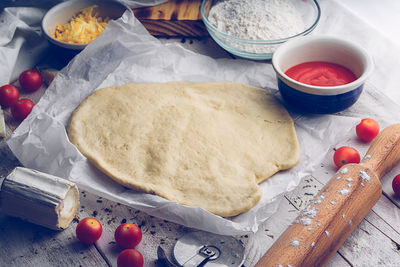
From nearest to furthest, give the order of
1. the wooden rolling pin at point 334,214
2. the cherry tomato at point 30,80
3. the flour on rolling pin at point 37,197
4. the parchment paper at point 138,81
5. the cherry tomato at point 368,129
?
1. the wooden rolling pin at point 334,214
2. the flour on rolling pin at point 37,197
3. the parchment paper at point 138,81
4. the cherry tomato at point 368,129
5. the cherry tomato at point 30,80

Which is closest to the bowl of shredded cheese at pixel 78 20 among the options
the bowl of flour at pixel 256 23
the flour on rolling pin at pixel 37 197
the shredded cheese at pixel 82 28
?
the shredded cheese at pixel 82 28

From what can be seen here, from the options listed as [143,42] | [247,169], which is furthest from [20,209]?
[143,42]

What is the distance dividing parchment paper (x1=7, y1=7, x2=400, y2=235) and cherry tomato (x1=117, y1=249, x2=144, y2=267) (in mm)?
231

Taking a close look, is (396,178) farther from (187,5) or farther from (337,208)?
(187,5)

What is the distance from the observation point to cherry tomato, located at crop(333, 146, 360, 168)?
2252 millimetres

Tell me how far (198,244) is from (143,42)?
1430 millimetres

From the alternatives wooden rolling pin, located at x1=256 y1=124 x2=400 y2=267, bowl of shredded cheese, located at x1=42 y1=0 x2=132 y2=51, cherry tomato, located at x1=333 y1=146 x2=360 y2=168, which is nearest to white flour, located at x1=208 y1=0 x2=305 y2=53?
bowl of shredded cheese, located at x1=42 y1=0 x2=132 y2=51

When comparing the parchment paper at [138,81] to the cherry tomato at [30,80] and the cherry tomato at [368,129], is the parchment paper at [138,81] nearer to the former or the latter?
the cherry tomato at [368,129]

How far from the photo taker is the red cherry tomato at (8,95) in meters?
2.65

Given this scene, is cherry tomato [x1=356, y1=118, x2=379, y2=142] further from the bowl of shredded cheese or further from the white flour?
the bowl of shredded cheese

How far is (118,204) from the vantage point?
2168mm

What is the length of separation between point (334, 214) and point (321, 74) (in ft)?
3.08

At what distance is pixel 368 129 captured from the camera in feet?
7.79

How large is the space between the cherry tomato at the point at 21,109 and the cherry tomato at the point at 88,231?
2.95 ft
